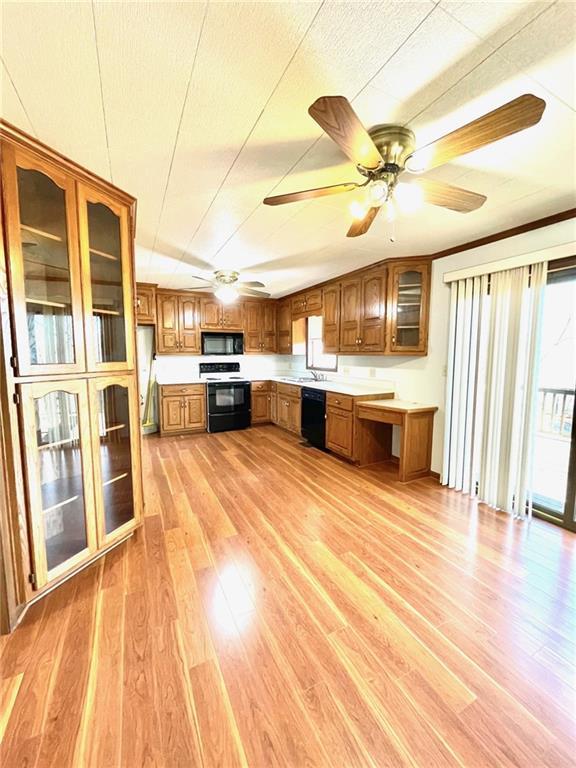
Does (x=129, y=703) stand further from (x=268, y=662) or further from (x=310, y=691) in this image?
(x=310, y=691)

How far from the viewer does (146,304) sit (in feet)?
16.3

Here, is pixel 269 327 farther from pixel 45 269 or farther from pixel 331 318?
pixel 45 269

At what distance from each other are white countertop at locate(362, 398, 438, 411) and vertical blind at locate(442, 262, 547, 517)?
252 millimetres

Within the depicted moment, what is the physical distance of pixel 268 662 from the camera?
1.41m

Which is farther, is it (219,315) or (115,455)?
(219,315)

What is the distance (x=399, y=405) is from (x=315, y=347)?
239 cm

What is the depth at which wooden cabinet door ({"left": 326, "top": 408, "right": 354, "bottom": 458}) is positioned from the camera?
3830mm

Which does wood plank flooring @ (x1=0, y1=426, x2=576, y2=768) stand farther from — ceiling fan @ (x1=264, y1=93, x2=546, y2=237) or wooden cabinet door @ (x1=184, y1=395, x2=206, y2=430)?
wooden cabinet door @ (x1=184, y1=395, x2=206, y2=430)

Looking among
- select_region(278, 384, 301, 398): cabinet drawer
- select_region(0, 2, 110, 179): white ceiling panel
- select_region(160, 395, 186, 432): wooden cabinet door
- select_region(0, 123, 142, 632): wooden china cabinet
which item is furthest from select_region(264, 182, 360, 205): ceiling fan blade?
select_region(160, 395, 186, 432): wooden cabinet door

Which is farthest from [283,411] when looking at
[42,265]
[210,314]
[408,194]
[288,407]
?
[408,194]

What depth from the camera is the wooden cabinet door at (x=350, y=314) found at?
4.00 meters

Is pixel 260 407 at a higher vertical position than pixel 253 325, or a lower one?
lower

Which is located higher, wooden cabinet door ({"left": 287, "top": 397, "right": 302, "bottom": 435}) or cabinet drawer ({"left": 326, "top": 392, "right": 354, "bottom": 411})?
cabinet drawer ({"left": 326, "top": 392, "right": 354, "bottom": 411})

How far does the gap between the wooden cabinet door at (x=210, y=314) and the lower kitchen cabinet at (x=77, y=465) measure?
3392mm
